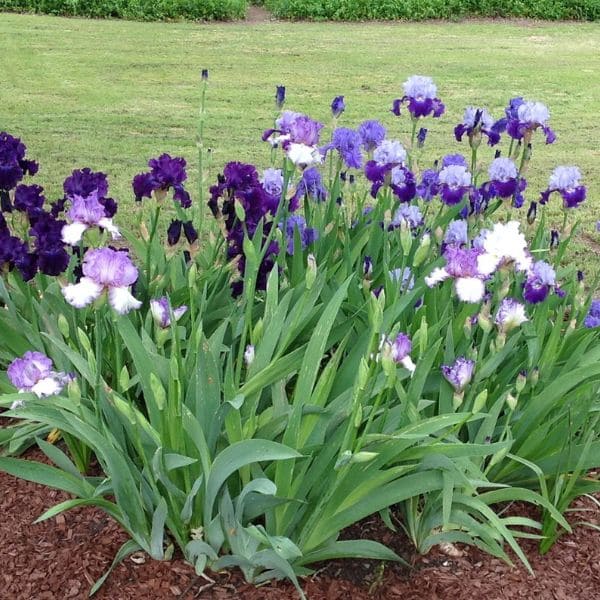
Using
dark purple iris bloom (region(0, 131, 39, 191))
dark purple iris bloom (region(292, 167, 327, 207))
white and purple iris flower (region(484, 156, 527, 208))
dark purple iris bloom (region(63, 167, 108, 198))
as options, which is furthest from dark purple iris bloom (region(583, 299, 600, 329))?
dark purple iris bloom (region(0, 131, 39, 191))

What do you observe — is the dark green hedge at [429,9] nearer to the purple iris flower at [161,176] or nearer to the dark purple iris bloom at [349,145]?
the dark purple iris bloom at [349,145]

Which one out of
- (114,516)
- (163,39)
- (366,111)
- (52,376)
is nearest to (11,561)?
(114,516)

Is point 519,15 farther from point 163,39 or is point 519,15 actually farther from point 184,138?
point 184,138

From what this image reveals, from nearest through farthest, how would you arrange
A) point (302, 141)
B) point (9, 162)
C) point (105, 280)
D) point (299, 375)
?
point (105, 280) → point (299, 375) → point (302, 141) → point (9, 162)

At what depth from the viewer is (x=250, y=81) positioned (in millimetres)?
9734

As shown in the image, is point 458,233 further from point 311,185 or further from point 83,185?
point 83,185

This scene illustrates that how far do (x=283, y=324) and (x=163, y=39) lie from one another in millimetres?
10542

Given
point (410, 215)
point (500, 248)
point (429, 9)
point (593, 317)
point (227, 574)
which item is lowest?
point (227, 574)

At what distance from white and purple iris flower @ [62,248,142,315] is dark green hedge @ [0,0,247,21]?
42.6ft

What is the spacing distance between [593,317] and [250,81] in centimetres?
745

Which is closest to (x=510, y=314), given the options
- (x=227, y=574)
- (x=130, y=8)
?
(x=227, y=574)

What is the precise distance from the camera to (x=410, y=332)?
2.64 metres

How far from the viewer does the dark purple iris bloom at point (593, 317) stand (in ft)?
9.67

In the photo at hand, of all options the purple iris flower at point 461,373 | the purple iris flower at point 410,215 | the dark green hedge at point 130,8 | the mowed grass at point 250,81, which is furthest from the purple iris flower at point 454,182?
the dark green hedge at point 130,8
